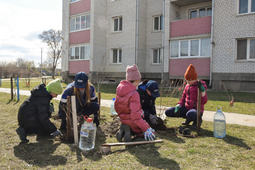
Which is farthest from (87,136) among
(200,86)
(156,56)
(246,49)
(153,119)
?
(156,56)

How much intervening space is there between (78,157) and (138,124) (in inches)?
41.7

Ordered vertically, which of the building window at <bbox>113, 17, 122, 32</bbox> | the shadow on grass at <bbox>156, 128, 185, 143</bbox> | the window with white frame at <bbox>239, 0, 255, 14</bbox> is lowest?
the shadow on grass at <bbox>156, 128, 185, 143</bbox>

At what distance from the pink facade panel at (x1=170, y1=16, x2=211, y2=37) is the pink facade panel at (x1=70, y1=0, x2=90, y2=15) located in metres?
8.62

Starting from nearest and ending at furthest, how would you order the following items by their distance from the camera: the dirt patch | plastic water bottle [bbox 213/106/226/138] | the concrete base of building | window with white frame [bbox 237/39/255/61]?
plastic water bottle [bbox 213/106/226/138]
the dirt patch
the concrete base of building
window with white frame [bbox 237/39/255/61]

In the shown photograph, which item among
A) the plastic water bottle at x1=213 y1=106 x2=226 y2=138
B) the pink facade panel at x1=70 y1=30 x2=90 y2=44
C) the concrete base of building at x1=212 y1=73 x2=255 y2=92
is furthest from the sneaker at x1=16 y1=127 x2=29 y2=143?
the pink facade panel at x1=70 y1=30 x2=90 y2=44

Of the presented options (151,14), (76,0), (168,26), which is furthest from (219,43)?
(76,0)

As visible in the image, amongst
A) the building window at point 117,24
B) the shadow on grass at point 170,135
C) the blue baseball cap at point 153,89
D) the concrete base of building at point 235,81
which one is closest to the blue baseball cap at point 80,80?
the blue baseball cap at point 153,89

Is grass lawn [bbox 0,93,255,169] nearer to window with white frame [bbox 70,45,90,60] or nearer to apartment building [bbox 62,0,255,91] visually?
apartment building [bbox 62,0,255,91]

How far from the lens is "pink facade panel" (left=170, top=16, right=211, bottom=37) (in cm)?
1422

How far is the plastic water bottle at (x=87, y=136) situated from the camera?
11.3 feet

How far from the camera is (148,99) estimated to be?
4.57 metres

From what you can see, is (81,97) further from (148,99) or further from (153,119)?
(153,119)

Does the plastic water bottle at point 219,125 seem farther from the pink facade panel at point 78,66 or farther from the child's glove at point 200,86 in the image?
the pink facade panel at point 78,66

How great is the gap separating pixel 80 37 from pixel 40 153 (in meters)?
18.1
